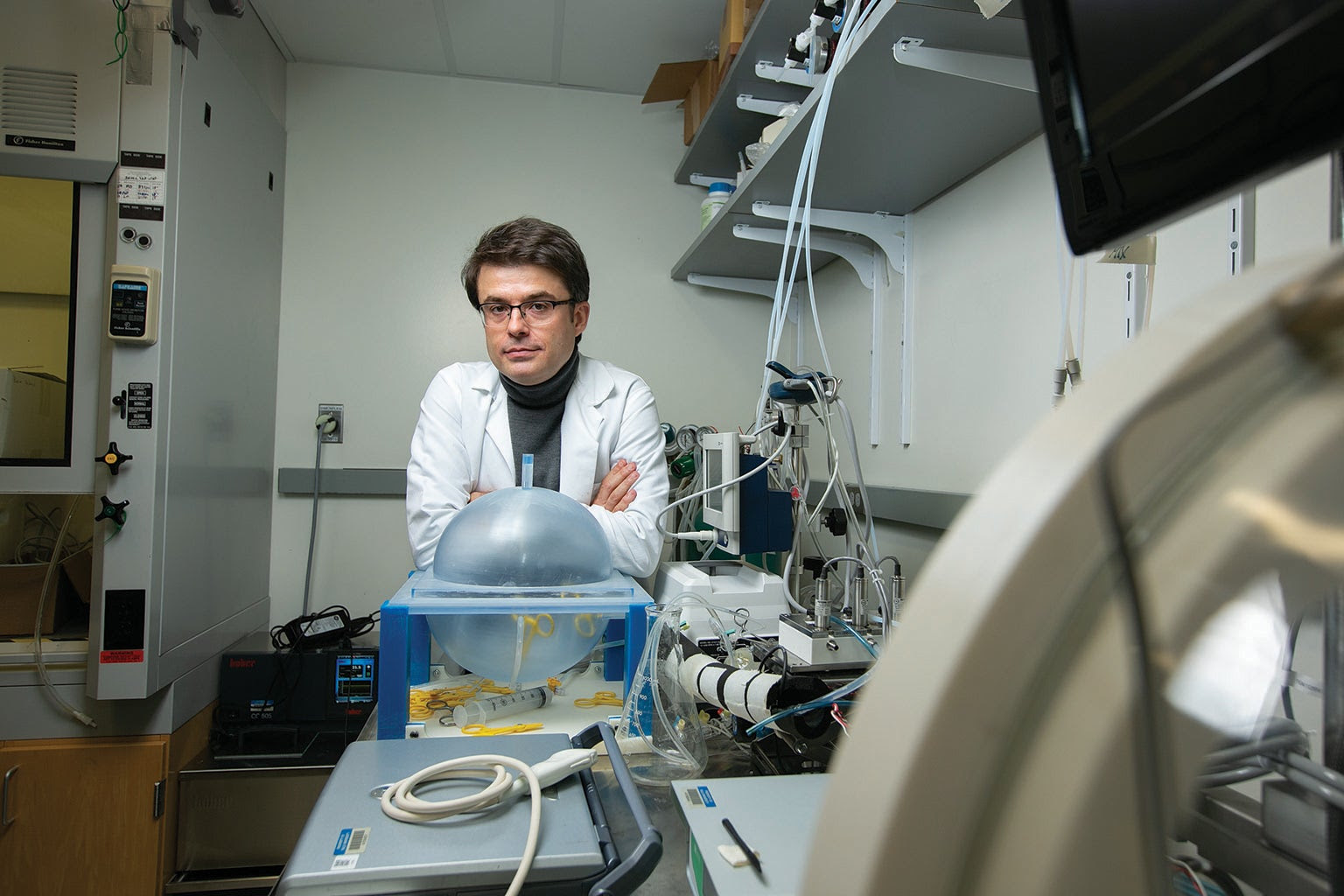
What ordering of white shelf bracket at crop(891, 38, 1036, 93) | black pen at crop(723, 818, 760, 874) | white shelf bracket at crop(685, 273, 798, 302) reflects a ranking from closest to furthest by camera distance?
black pen at crop(723, 818, 760, 874), white shelf bracket at crop(891, 38, 1036, 93), white shelf bracket at crop(685, 273, 798, 302)

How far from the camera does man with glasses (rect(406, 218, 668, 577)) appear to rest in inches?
64.7

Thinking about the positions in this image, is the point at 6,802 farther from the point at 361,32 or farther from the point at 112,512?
the point at 361,32

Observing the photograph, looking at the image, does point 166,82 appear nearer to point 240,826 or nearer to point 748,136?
point 748,136

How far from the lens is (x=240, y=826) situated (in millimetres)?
1833

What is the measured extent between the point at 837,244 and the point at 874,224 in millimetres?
161

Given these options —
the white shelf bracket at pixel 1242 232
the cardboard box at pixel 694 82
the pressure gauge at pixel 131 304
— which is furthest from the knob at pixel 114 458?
the white shelf bracket at pixel 1242 232

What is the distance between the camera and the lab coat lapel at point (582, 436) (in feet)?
5.90

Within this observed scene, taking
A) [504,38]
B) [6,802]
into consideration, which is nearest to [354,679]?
[6,802]

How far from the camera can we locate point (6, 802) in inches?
62.6

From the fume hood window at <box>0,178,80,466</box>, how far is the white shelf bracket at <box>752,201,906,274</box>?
1.66 meters

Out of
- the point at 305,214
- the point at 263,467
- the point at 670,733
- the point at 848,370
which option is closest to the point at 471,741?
the point at 670,733

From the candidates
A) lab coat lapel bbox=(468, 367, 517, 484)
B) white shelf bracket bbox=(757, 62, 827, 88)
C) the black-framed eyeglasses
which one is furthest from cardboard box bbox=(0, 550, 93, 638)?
white shelf bracket bbox=(757, 62, 827, 88)

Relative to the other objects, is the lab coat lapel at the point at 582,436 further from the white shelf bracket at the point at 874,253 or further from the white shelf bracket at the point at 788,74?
the white shelf bracket at the point at 788,74

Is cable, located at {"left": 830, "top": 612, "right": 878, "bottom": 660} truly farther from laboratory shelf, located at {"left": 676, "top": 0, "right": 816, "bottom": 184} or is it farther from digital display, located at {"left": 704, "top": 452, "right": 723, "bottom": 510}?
laboratory shelf, located at {"left": 676, "top": 0, "right": 816, "bottom": 184}
